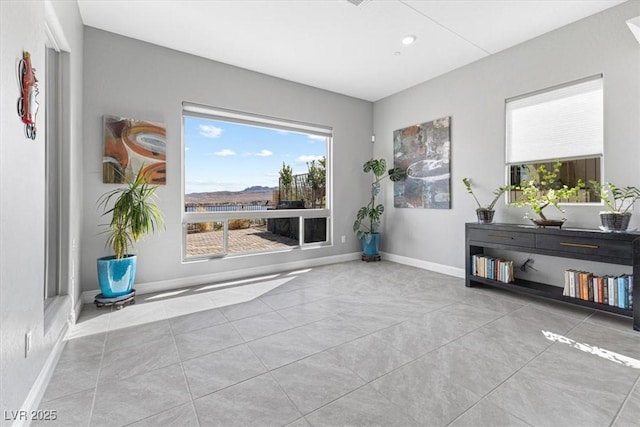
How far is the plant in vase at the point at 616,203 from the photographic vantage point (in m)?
2.67

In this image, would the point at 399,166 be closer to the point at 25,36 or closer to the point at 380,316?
the point at 380,316

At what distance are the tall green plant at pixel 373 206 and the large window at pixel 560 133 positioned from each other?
69.4 inches

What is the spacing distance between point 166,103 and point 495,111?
14.0 feet

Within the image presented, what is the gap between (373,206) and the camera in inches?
219

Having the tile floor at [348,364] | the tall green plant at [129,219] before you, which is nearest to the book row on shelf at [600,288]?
the tile floor at [348,364]

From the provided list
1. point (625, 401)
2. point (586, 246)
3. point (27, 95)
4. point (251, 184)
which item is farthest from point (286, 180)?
point (625, 401)

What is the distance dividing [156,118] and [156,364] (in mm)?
2881

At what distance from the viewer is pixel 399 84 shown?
15.9ft

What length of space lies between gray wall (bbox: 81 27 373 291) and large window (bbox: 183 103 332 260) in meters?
0.16

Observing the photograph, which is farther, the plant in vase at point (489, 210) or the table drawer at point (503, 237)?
the plant in vase at point (489, 210)

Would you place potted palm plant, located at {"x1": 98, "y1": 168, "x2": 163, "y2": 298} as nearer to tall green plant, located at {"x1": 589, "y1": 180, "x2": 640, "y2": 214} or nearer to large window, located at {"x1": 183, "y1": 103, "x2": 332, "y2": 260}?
large window, located at {"x1": 183, "y1": 103, "x2": 332, "y2": 260}

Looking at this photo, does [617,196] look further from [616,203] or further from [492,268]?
[492,268]

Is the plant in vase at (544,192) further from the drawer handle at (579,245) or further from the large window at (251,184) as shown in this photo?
the large window at (251,184)

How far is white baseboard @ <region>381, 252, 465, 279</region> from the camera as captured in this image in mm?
4297
